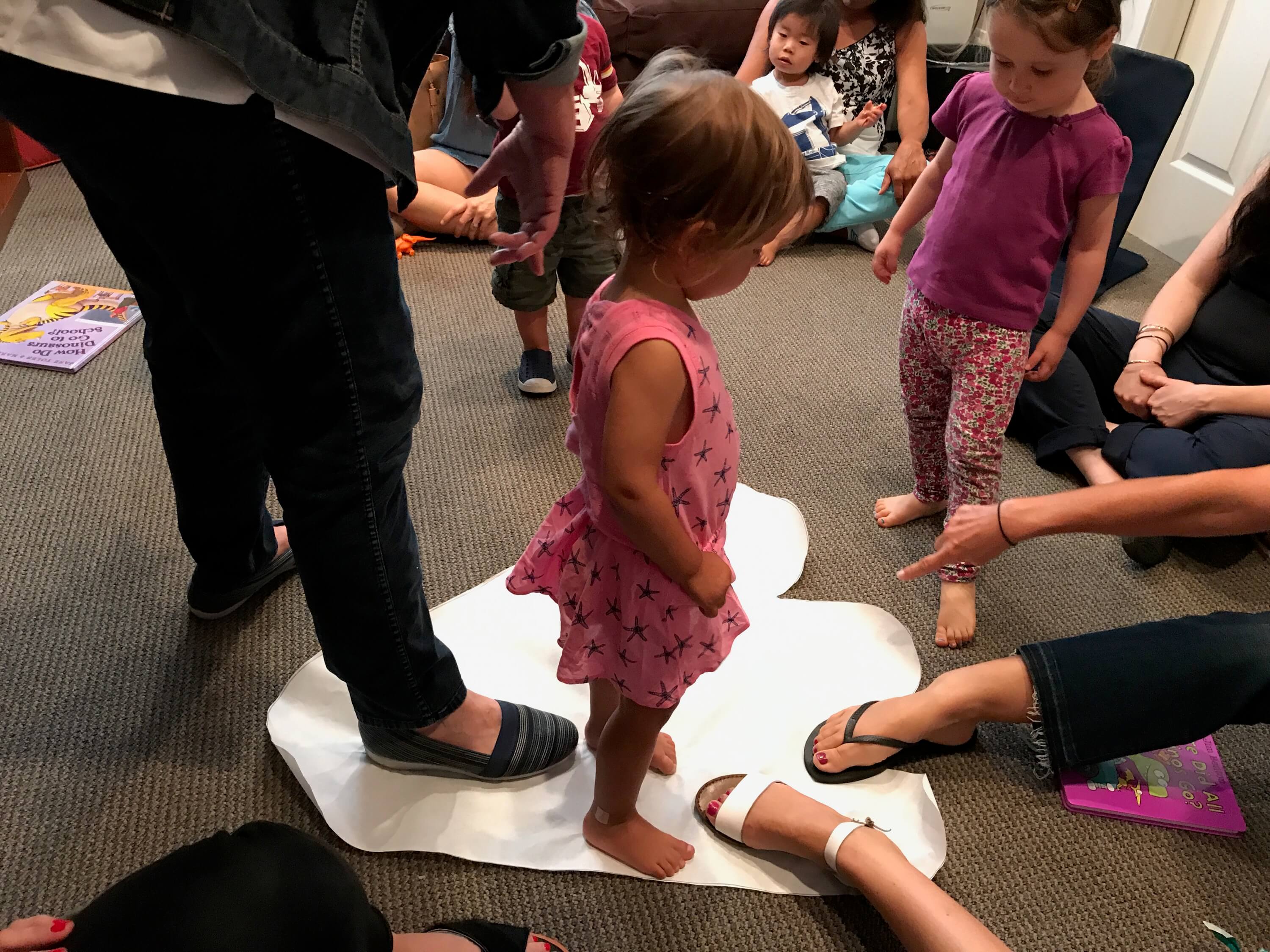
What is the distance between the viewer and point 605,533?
0.77 metres

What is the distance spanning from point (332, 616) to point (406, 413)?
0.21m

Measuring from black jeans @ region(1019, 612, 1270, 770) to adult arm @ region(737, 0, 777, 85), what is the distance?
178cm

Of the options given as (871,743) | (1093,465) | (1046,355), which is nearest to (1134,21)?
(1093,465)

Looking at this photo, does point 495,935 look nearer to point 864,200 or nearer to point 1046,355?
point 1046,355

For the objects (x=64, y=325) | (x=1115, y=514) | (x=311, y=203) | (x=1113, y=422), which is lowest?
(x=64, y=325)

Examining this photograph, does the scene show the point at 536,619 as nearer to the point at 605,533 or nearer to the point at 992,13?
the point at 605,533

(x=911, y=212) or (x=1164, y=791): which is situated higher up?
(x=911, y=212)

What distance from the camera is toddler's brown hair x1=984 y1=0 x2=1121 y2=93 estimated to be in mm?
1006

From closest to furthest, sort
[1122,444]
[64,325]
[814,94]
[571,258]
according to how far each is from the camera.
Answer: [1122,444] < [571,258] < [64,325] < [814,94]

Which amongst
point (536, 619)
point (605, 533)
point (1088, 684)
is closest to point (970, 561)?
point (1088, 684)

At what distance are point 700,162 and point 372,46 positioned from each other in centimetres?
23

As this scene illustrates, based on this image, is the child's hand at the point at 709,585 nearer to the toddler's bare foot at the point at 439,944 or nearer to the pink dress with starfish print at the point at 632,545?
the pink dress with starfish print at the point at 632,545

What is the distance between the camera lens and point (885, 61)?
7.66 feet

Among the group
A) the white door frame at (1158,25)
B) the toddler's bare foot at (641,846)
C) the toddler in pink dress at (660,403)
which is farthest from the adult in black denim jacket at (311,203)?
the white door frame at (1158,25)
